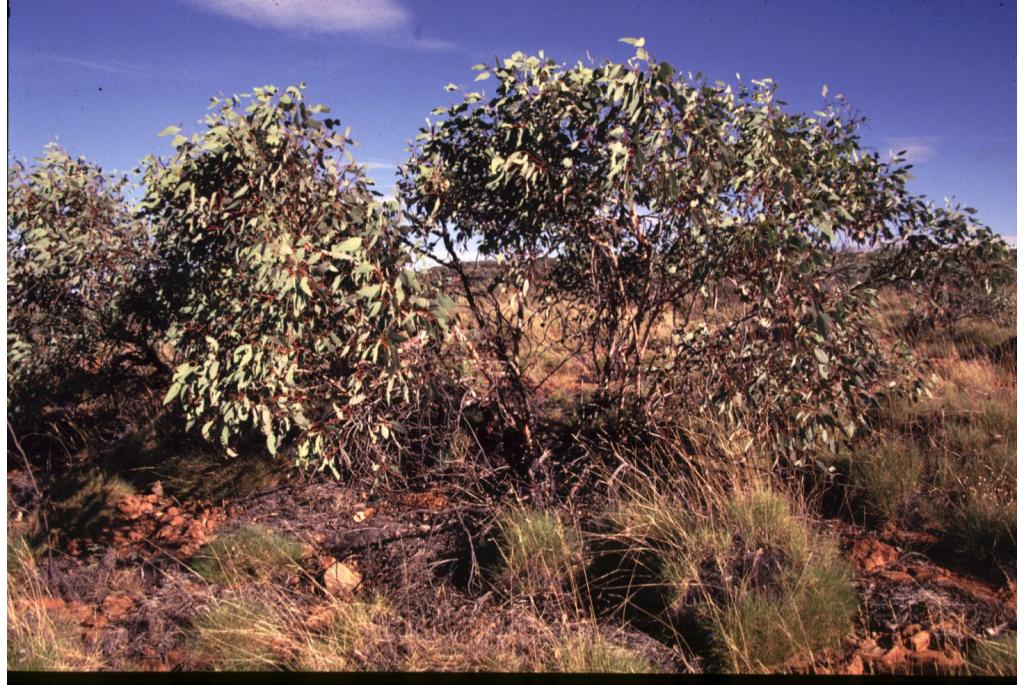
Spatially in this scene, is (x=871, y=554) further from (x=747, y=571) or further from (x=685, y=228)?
(x=685, y=228)

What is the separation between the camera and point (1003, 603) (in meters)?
3.25

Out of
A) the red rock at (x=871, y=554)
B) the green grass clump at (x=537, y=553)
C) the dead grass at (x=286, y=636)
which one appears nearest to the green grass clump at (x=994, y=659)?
the red rock at (x=871, y=554)

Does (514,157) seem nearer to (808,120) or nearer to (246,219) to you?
(246,219)

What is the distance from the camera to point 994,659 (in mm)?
2836

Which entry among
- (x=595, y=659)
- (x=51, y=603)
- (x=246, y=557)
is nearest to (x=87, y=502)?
(x=51, y=603)

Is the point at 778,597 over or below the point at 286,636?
over

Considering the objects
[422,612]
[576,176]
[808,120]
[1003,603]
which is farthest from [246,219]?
[1003,603]

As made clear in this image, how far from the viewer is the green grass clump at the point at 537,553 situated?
3.45 m

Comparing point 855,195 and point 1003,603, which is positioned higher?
point 855,195

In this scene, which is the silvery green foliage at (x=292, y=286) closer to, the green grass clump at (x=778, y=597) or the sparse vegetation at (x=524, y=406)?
the sparse vegetation at (x=524, y=406)

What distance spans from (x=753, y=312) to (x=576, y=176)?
44.9 inches

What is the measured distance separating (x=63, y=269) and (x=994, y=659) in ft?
16.9

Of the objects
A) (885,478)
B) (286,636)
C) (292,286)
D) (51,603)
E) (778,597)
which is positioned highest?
(292,286)

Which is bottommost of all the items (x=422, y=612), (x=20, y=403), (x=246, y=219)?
(x=422, y=612)
